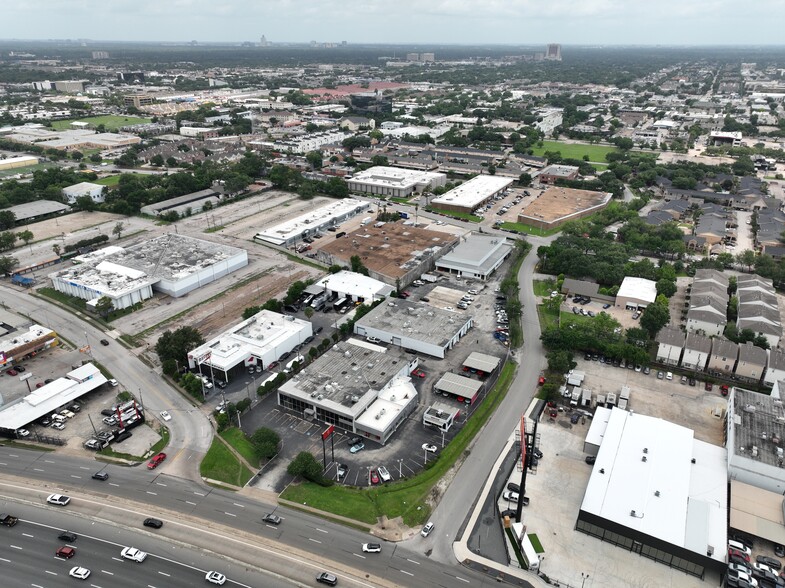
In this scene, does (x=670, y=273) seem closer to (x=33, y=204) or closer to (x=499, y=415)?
(x=499, y=415)

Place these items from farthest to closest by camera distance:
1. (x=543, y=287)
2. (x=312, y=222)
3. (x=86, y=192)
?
1. (x=86, y=192)
2. (x=312, y=222)
3. (x=543, y=287)

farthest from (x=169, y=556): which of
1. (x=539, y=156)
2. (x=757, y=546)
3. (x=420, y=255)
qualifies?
(x=539, y=156)

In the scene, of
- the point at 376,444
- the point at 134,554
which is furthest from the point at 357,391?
the point at 134,554

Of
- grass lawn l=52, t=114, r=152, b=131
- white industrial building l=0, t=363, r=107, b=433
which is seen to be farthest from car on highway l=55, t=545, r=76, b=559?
grass lawn l=52, t=114, r=152, b=131

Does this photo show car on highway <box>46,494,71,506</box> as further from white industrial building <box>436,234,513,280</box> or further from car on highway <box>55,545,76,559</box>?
white industrial building <box>436,234,513,280</box>

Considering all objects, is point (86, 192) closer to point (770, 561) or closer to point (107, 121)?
point (107, 121)

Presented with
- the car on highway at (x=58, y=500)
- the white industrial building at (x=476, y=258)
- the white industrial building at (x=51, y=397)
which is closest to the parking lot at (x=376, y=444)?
the car on highway at (x=58, y=500)

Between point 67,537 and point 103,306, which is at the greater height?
point 103,306
